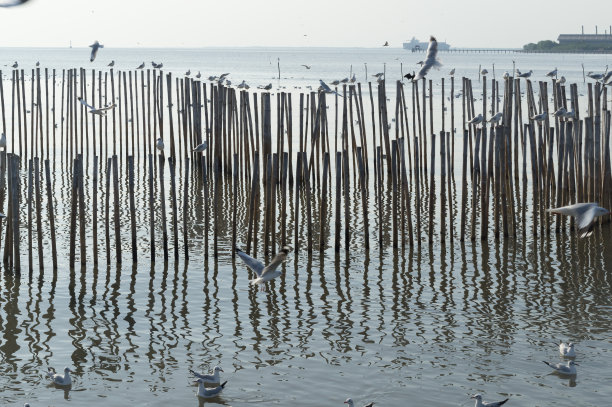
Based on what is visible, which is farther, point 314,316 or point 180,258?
point 180,258

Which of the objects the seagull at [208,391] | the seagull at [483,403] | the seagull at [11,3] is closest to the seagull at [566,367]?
the seagull at [483,403]

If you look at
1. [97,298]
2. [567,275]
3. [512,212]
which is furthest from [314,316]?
[512,212]

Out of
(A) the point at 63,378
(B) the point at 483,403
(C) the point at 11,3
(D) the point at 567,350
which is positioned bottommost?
(B) the point at 483,403

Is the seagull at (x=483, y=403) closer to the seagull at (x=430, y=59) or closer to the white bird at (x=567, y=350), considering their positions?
the white bird at (x=567, y=350)

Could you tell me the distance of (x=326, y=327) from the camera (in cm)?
1277

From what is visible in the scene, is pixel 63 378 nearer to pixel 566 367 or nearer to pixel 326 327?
pixel 326 327

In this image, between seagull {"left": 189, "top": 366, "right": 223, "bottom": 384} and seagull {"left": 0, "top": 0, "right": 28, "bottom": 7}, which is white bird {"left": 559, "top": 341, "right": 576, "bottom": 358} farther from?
seagull {"left": 0, "top": 0, "right": 28, "bottom": 7}

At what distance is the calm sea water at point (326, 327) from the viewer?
10.5 meters

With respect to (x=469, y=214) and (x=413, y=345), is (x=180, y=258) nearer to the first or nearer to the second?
(x=413, y=345)

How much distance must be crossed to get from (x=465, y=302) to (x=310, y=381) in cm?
420

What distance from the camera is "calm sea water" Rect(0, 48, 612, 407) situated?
10.5 m

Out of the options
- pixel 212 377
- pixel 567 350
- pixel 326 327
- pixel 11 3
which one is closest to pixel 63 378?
pixel 212 377

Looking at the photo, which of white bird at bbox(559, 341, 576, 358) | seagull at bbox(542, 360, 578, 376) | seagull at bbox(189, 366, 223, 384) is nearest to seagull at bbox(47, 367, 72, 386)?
seagull at bbox(189, 366, 223, 384)

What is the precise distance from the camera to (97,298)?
14.0m
